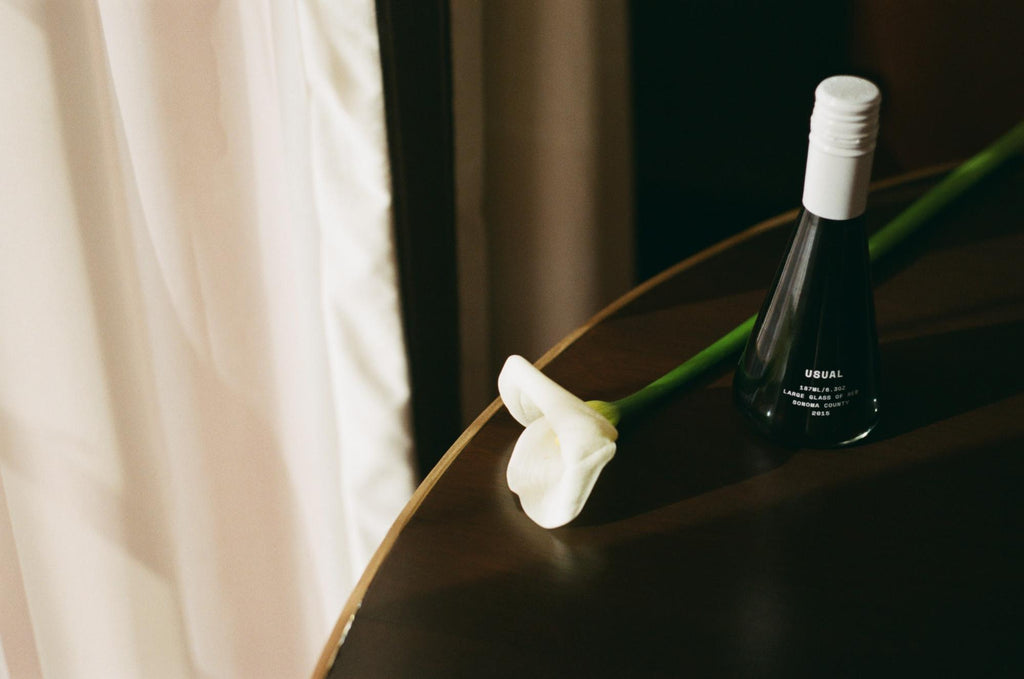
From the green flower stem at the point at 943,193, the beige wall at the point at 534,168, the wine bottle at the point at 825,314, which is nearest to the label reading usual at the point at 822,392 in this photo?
the wine bottle at the point at 825,314

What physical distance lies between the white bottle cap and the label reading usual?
0.07m

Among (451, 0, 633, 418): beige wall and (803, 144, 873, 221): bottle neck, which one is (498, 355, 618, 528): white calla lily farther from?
(451, 0, 633, 418): beige wall

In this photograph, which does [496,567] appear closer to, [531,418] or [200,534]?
[531,418]

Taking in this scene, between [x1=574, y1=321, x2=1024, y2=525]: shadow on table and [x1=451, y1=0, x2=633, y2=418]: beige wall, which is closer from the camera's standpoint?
[x1=574, y1=321, x2=1024, y2=525]: shadow on table

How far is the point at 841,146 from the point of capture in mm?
363

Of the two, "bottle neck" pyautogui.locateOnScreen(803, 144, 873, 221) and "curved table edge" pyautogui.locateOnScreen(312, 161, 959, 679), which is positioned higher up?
"bottle neck" pyautogui.locateOnScreen(803, 144, 873, 221)

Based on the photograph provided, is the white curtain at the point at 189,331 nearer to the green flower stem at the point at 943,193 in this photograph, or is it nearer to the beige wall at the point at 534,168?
the beige wall at the point at 534,168

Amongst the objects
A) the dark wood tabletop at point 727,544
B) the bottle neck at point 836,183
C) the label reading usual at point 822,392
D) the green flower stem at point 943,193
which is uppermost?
the bottle neck at point 836,183

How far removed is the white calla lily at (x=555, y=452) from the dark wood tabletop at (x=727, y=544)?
0.02 meters

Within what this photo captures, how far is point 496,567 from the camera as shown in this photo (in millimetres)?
415

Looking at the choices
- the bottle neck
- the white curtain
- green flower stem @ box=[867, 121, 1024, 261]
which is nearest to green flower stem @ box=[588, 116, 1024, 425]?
green flower stem @ box=[867, 121, 1024, 261]

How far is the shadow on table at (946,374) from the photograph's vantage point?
474 millimetres

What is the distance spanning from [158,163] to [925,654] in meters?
0.41

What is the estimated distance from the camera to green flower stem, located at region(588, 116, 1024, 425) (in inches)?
18.3
